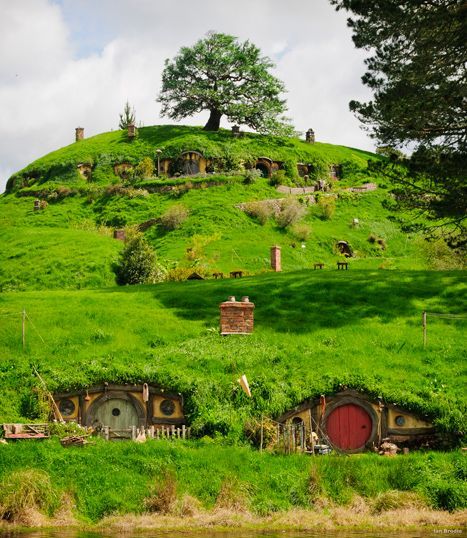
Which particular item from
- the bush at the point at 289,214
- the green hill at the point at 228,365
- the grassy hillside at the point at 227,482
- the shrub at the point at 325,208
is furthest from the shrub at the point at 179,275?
the shrub at the point at 325,208

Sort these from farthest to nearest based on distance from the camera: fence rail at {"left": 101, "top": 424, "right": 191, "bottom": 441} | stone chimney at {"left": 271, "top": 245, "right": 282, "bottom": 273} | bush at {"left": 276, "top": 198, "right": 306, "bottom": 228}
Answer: bush at {"left": 276, "top": 198, "right": 306, "bottom": 228} < stone chimney at {"left": 271, "top": 245, "right": 282, "bottom": 273} < fence rail at {"left": 101, "top": 424, "right": 191, "bottom": 441}

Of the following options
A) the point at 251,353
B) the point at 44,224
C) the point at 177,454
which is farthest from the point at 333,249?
the point at 177,454

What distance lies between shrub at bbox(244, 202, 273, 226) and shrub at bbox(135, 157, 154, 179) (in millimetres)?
13145

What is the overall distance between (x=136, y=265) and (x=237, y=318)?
2062cm

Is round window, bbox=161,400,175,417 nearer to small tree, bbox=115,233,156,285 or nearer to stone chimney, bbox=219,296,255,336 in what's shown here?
stone chimney, bbox=219,296,255,336

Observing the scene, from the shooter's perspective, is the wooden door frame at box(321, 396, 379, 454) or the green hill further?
the wooden door frame at box(321, 396, 379, 454)

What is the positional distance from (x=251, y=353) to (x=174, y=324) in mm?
4537

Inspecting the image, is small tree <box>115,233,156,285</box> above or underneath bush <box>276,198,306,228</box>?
underneath

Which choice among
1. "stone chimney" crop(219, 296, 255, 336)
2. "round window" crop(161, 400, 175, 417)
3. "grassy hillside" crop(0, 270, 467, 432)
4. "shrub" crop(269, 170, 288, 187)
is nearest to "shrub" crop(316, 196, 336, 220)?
"shrub" crop(269, 170, 288, 187)

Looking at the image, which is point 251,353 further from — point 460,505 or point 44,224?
point 44,224

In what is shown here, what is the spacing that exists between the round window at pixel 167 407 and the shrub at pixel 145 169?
5238 centimetres

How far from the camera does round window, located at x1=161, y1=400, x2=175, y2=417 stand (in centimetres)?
3038

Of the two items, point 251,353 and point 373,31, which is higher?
point 373,31

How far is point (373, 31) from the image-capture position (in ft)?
120
